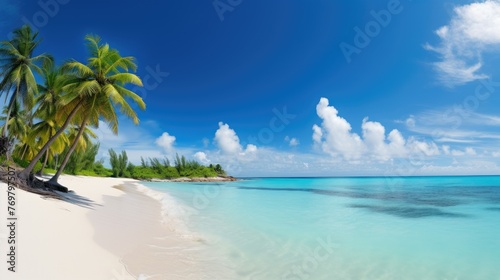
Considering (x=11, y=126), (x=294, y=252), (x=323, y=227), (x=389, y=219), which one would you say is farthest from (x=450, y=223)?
(x=11, y=126)

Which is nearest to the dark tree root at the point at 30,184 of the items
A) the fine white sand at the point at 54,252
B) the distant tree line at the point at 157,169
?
the fine white sand at the point at 54,252

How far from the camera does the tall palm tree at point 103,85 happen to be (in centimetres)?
1288

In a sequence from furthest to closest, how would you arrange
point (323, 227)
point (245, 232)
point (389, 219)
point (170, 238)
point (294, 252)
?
point (389, 219)
point (323, 227)
point (245, 232)
point (170, 238)
point (294, 252)

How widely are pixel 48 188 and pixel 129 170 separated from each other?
59.4 meters

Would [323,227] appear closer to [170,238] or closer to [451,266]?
[451,266]

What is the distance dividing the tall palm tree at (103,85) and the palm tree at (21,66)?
5439 mm

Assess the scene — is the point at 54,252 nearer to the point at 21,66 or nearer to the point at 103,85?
the point at 103,85

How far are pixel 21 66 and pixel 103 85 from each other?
7.55 m

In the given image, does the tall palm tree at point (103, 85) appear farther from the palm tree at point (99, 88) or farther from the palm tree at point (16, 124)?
the palm tree at point (16, 124)

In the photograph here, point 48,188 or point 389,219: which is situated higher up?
point 48,188

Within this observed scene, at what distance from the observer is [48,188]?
495 inches

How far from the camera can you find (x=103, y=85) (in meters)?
13.6

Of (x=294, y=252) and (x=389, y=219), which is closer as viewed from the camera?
(x=294, y=252)

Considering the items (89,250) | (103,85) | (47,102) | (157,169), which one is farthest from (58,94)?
(157,169)
